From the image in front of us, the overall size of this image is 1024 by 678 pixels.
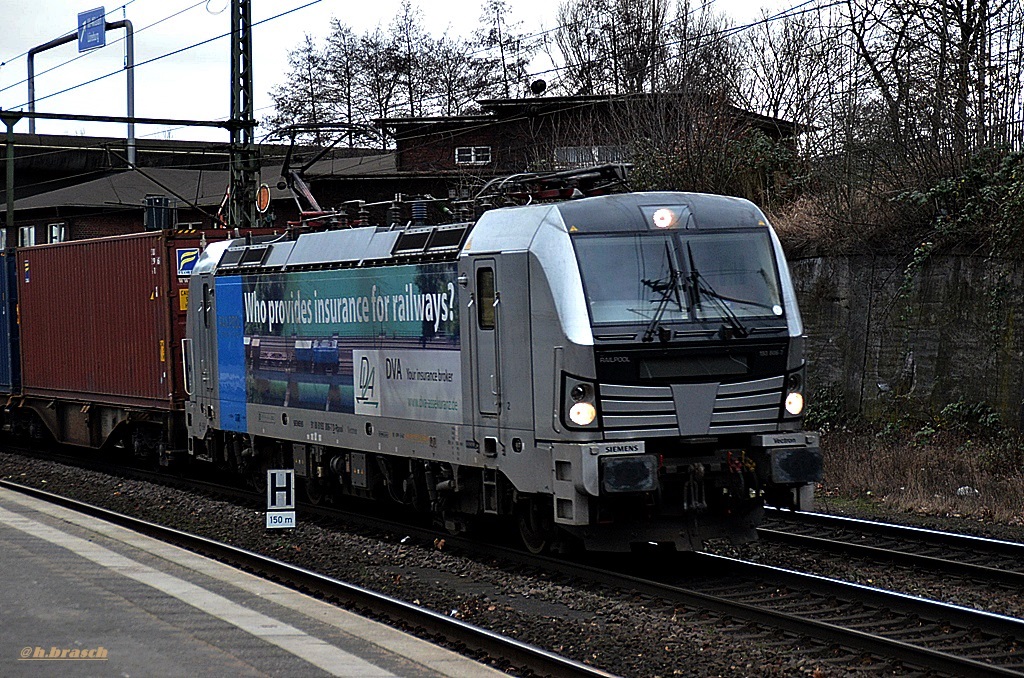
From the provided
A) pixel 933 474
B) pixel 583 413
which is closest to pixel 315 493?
pixel 583 413

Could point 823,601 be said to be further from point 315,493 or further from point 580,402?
point 315,493

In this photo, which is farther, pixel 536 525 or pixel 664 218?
pixel 536 525

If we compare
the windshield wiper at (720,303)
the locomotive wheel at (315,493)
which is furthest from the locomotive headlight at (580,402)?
the locomotive wheel at (315,493)

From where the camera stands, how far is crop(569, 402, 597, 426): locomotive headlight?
1032 centimetres

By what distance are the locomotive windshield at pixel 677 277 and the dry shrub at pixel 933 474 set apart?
4.81 m

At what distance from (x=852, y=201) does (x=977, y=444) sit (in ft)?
16.9

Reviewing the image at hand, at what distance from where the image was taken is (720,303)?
10.8m

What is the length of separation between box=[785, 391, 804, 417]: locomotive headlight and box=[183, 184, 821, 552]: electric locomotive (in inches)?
0.5

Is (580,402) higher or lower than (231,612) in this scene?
higher

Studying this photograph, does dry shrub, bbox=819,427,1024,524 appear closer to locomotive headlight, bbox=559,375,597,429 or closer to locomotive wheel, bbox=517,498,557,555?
locomotive wheel, bbox=517,498,557,555

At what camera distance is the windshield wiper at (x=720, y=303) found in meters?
10.7

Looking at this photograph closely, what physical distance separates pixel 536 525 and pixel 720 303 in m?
2.72

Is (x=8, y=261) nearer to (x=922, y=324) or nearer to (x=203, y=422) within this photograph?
(x=203, y=422)

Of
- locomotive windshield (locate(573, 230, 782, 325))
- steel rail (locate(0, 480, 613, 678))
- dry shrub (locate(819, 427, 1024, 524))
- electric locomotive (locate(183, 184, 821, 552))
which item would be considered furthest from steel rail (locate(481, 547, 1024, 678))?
dry shrub (locate(819, 427, 1024, 524))
